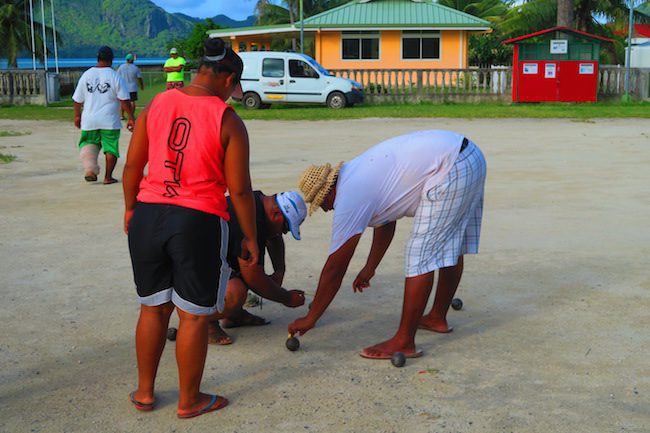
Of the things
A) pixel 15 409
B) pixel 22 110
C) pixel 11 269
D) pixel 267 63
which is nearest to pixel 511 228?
pixel 11 269

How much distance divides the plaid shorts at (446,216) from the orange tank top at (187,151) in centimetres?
121

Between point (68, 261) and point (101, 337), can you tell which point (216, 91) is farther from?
point (68, 261)

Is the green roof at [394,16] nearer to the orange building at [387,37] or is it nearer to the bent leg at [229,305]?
the orange building at [387,37]

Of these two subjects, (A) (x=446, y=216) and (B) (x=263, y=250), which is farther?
(B) (x=263, y=250)

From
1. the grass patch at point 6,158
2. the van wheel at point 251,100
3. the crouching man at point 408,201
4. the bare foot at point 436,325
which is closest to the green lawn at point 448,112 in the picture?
the van wheel at point 251,100

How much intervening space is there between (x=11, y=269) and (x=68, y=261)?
0.43 m

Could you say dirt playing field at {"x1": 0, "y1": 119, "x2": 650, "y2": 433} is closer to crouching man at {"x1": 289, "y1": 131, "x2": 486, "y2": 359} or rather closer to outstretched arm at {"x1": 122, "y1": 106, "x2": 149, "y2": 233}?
crouching man at {"x1": 289, "y1": 131, "x2": 486, "y2": 359}

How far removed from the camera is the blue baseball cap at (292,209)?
4.63 m

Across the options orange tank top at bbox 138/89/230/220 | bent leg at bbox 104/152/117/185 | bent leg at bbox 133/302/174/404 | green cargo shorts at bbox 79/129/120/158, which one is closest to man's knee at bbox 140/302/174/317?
bent leg at bbox 133/302/174/404

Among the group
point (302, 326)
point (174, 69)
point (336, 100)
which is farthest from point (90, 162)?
point (336, 100)

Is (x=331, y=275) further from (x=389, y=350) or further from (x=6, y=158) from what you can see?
(x=6, y=158)

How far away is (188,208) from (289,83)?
23.7 m

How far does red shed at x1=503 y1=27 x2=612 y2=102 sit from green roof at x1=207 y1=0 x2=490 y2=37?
33.4 feet

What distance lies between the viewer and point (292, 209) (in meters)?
4.64
